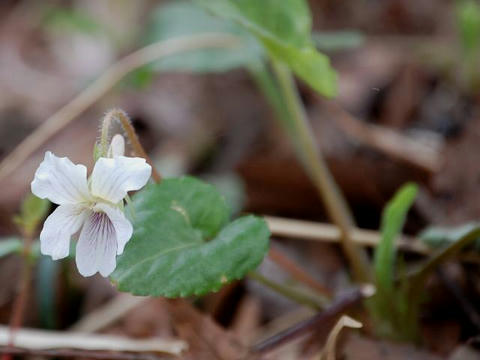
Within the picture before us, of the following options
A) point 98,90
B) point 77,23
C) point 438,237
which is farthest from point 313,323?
point 77,23

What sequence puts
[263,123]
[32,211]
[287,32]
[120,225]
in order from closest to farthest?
1. [120,225]
2. [32,211]
3. [287,32]
4. [263,123]

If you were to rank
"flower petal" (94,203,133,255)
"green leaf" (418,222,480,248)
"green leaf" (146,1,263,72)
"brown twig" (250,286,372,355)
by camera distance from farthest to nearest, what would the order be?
"green leaf" (146,1,263,72)
"green leaf" (418,222,480,248)
"brown twig" (250,286,372,355)
"flower petal" (94,203,133,255)

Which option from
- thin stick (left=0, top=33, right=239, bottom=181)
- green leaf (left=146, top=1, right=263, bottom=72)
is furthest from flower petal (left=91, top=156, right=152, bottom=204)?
green leaf (left=146, top=1, right=263, bottom=72)

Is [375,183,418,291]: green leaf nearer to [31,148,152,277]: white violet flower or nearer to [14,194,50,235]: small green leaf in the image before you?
[31,148,152,277]: white violet flower

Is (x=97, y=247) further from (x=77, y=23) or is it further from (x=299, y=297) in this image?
(x=77, y=23)

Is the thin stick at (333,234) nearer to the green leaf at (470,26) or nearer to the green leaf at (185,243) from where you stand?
the green leaf at (185,243)

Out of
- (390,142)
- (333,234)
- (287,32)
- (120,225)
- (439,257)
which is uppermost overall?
(390,142)

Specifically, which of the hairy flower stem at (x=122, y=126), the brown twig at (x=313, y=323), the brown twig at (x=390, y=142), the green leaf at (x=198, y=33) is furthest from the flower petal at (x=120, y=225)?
the brown twig at (x=390, y=142)
